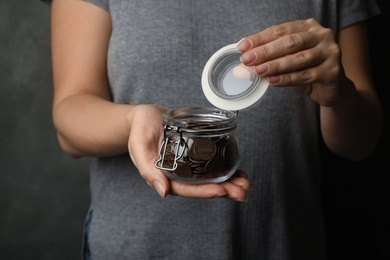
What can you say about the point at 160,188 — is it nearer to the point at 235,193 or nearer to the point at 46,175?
the point at 235,193

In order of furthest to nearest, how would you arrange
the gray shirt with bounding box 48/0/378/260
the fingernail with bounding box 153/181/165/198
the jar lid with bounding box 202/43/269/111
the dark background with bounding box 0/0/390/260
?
the dark background with bounding box 0/0/390/260 → the gray shirt with bounding box 48/0/378/260 → the jar lid with bounding box 202/43/269/111 → the fingernail with bounding box 153/181/165/198

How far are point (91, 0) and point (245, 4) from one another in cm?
38

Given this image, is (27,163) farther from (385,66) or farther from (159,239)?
(385,66)

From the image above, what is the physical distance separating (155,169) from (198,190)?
8 cm

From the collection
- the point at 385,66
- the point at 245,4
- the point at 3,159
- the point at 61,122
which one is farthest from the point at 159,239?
the point at 385,66

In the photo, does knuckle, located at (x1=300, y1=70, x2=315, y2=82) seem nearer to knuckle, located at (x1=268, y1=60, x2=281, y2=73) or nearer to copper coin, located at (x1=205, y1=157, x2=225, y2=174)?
knuckle, located at (x1=268, y1=60, x2=281, y2=73)

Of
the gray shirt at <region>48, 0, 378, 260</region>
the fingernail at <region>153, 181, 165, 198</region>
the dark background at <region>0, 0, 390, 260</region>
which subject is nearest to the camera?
the fingernail at <region>153, 181, 165, 198</region>

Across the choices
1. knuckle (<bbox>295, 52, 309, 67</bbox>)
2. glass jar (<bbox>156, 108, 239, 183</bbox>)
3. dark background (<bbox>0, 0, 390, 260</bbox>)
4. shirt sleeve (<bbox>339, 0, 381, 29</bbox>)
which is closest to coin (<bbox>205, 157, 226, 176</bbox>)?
glass jar (<bbox>156, 108, 239, 183</bbox>)

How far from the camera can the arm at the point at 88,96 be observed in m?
0.77

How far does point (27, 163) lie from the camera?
1485mm

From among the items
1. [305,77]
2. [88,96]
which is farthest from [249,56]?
[88,96]

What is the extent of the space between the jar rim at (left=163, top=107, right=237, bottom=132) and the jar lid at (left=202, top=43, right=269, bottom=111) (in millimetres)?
27

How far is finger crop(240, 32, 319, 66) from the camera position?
2.10ft

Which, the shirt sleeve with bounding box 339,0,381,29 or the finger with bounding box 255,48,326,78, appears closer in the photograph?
the finger with bounding box 255,48,326,78
